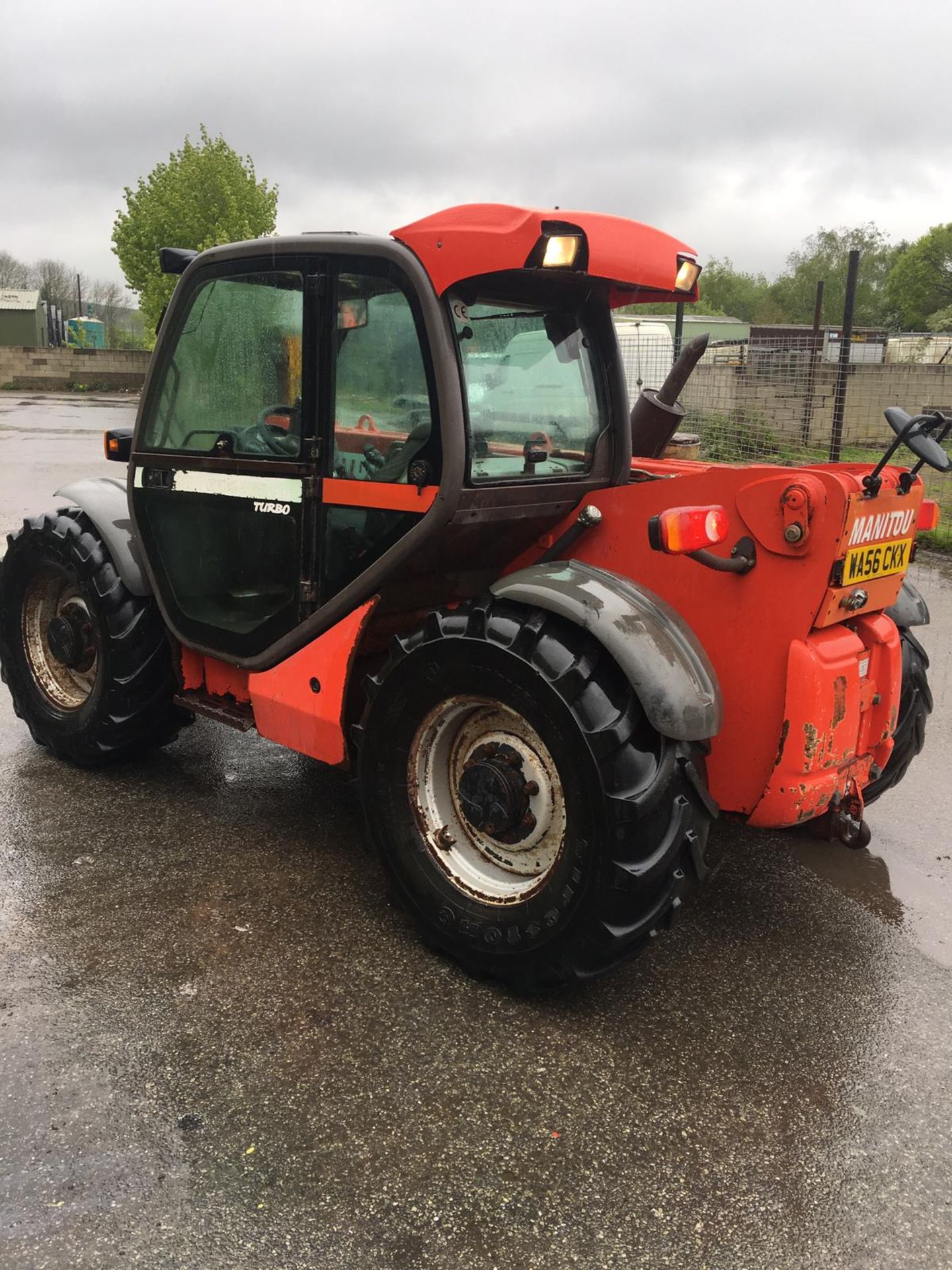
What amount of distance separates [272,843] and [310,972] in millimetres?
880

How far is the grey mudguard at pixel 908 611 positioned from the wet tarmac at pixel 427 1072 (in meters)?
0.93

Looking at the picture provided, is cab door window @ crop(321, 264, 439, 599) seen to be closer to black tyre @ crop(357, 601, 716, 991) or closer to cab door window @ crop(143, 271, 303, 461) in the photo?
cab door window @ crop(143, 271, 303, 461)

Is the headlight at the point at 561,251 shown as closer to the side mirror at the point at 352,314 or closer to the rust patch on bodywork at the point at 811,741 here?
the side mirror at the point at 352,314

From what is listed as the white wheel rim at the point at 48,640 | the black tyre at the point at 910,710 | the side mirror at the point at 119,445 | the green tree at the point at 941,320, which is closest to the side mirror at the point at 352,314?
the side mirror at the point at 119,445

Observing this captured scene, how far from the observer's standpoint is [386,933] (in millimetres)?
3174

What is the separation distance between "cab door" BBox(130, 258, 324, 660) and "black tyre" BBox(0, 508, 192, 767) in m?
0.24

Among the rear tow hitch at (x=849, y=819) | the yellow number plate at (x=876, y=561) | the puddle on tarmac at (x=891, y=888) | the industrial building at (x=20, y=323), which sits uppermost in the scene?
the industrial building at (x=20, y=323)

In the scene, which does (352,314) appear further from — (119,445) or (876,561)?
(876,561)

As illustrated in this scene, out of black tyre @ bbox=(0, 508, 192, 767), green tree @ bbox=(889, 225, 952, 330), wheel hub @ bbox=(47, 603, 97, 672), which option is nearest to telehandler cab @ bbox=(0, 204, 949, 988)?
black tyre @ bbox=(0, 508, 192, 767)

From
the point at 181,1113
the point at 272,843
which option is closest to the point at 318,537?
the point at 272,843

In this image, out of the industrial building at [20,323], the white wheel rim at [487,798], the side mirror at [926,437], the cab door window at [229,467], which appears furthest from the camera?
the industrial building at [20,323]

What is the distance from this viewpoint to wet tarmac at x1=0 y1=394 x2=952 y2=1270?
6.88 feet

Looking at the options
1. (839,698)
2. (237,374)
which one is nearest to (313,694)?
(237,374)

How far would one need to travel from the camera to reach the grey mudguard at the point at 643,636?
2.60m
